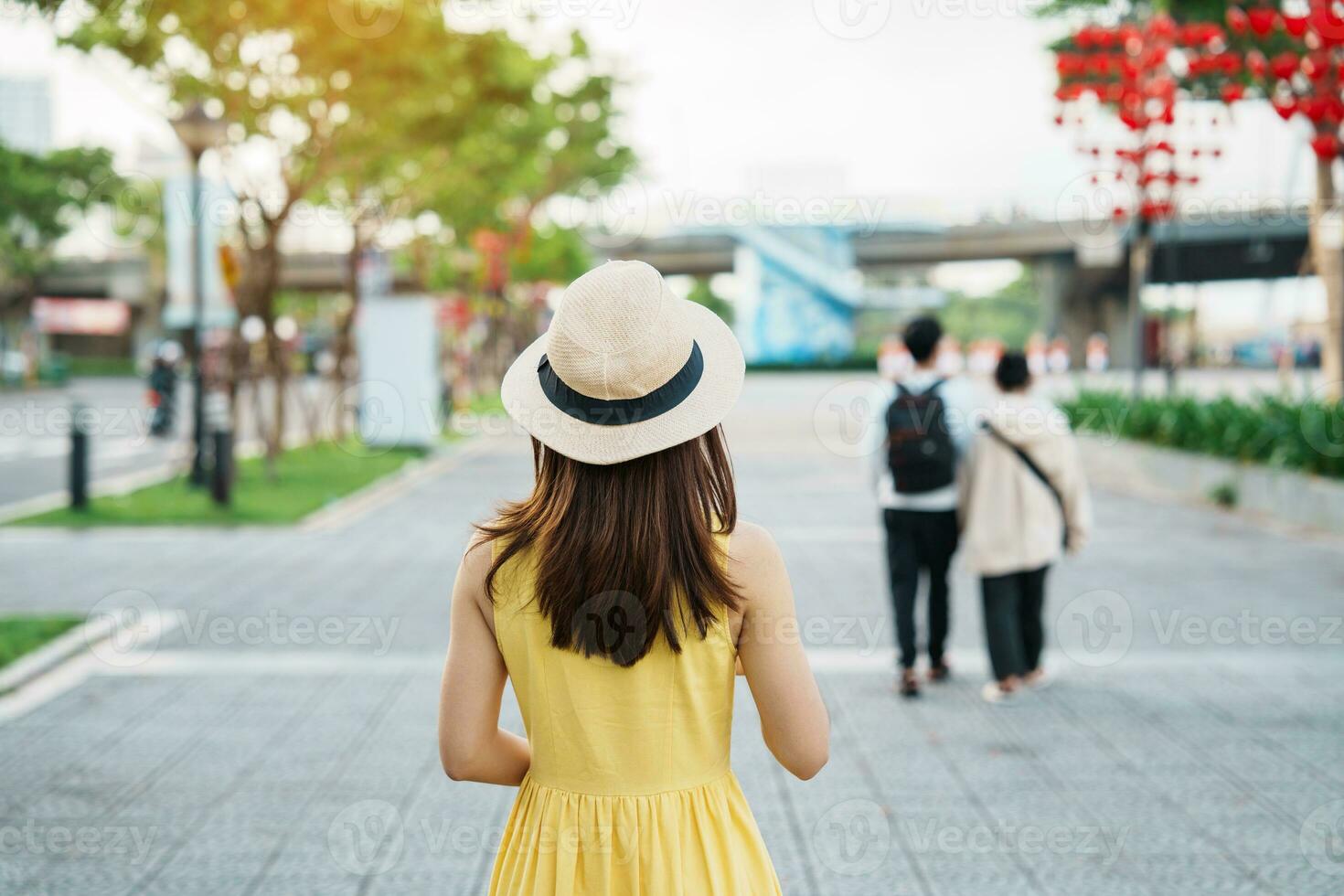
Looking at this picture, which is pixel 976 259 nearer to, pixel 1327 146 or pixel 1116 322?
pixel 1116 322

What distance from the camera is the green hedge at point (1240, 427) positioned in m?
11.2

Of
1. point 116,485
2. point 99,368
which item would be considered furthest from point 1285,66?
point 99,368

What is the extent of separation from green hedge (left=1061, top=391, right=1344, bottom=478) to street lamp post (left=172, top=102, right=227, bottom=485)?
10.5 metres

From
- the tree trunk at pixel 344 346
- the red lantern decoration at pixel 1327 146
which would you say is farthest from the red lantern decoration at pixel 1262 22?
the tree trunk at pixel 344 346

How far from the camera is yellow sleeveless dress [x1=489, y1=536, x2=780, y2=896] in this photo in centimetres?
189

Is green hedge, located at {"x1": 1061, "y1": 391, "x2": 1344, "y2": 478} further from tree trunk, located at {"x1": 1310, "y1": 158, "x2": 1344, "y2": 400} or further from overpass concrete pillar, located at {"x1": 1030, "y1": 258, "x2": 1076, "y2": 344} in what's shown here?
overpass concrete pillar, located at {"x1": 1030, "y1": 258, "x2": 1076, "y2": 344}

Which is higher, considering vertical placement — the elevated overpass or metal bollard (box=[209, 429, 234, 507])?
the elevated overpass

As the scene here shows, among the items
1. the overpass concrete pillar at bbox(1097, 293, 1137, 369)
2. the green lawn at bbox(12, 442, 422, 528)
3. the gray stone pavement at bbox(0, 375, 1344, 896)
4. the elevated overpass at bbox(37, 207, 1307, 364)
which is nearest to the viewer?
the gray stone pavement at bbox(0, 375, 1344, 896)

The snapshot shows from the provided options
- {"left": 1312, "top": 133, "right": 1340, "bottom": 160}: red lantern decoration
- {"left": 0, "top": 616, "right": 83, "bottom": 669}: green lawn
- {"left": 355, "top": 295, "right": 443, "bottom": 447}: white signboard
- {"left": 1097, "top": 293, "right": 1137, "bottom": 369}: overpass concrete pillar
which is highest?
{"left": 1097, "top": 293, "right": 1137, "bottom": 369}: overpass concrete pillar

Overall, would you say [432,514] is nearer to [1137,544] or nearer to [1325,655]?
[1137,544]

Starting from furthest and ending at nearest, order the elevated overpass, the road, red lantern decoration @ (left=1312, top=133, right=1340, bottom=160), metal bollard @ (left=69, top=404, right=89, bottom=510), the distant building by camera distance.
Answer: the distant building
the elevated overpass
the road
metal bollard @ (left=69, top=404, right=89, bottom=510)
red lantern decoration @ (left=1312, top=133, right=1340, bottom=160)

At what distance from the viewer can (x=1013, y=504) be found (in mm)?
5723

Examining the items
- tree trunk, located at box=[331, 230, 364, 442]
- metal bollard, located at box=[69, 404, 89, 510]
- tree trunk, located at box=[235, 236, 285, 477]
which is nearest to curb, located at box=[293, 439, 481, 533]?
tree trunk, located at box=[235, 236, 285, 477]

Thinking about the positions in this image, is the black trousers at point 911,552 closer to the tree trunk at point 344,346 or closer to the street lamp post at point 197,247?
the street lamp post at point 197,247
